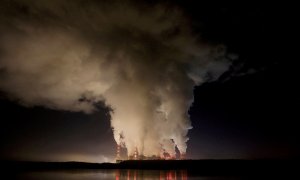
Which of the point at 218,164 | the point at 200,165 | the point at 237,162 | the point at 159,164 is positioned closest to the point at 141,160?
the point at 159,164

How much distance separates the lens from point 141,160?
124 metres

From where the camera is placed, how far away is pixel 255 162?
420 ft

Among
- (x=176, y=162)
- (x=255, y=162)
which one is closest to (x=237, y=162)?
(x=255, y=162)

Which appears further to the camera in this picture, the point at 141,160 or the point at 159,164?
the point at 141,160

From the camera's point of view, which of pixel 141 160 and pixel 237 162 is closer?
pixel 141 160

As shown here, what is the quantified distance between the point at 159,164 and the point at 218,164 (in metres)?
27.9

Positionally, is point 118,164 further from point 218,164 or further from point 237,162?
point 237,162

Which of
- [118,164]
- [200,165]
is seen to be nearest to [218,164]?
[200,165]

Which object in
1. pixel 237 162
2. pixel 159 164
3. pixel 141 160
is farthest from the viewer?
pixel 237 162

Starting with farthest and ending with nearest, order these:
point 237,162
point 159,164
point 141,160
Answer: point 237,162
point 141,160
point 159,164

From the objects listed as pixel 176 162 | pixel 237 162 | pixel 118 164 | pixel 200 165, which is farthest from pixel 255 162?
pixel 118 164

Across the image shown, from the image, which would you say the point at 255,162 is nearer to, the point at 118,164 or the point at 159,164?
the point at 159,164

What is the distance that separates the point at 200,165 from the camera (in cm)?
12619

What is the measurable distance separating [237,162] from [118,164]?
164 ft
